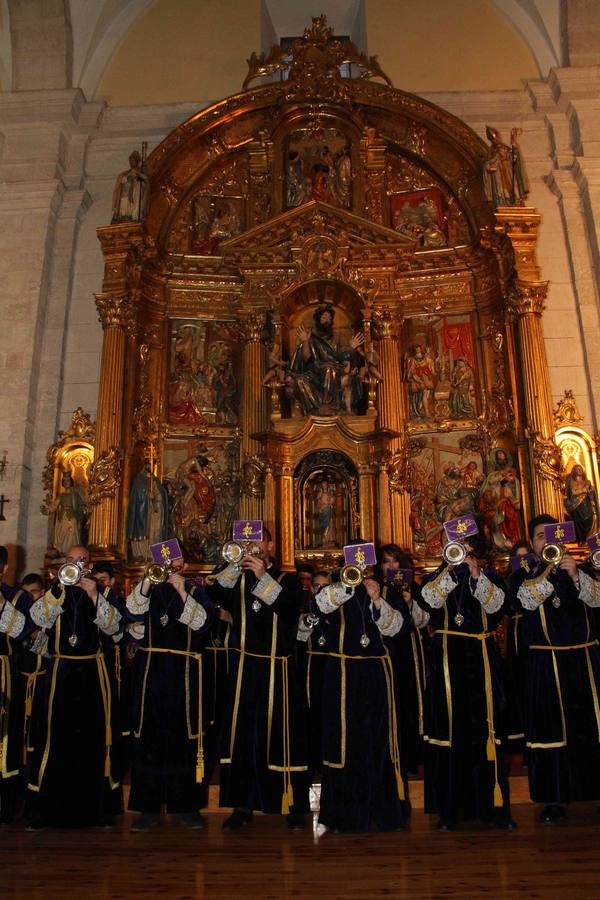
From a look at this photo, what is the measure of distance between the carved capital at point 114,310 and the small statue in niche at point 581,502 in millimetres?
6839

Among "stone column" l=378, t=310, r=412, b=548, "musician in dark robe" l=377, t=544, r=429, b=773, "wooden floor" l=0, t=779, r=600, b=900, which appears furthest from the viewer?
"stone column" l=378, t=310, r=412, b=548

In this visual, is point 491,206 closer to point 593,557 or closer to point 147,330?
point 147,330

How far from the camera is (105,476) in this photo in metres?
11.4

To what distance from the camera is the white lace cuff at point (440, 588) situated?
5.93m

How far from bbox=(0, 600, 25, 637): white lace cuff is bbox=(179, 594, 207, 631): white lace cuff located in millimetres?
1273

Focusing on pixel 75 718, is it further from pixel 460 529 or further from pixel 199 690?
pixel 460 529

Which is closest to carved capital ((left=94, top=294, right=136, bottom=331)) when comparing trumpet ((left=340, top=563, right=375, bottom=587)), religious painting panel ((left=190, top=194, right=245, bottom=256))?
religious painting panel ((left=190, top=194, right=245, bottom=256))

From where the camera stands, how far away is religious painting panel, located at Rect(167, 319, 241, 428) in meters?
12.6

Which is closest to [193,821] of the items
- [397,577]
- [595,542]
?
[397,577]

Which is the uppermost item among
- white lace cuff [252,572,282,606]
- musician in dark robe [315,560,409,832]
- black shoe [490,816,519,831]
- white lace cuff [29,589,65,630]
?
white lace cuff [252,572,282,606]

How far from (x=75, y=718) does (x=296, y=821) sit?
1752 millimetres

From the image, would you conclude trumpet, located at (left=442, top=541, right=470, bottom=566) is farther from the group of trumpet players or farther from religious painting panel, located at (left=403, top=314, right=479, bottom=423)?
religious painting panel, located at (left=403, top=314, right=479, bottom=423)

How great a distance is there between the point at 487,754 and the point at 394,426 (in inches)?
275

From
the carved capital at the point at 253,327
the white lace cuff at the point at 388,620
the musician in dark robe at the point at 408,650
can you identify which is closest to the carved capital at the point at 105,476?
the carved capital at the point at 253,327
